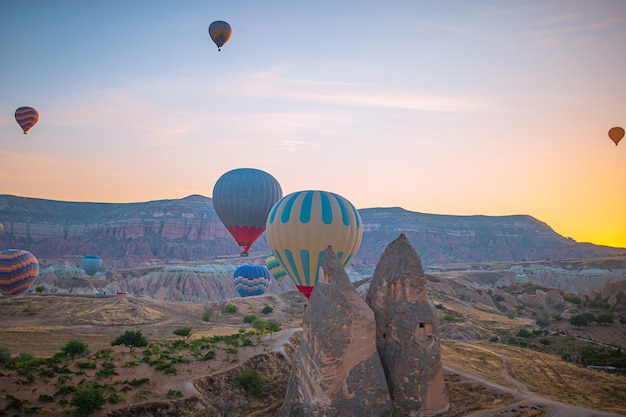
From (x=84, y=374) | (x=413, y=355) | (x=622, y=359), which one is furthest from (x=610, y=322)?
(x=84, y=374)

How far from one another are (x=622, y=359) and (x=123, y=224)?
177 m

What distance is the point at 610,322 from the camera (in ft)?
171

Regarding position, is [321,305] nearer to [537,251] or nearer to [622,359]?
[622,359]

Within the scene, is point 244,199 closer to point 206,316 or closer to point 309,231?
point 206,316

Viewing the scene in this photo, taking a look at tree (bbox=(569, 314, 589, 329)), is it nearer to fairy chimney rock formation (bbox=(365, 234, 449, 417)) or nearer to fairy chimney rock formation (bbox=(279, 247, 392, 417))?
fairy chimney rock formation (bbox=(365, 234, 449, 417))

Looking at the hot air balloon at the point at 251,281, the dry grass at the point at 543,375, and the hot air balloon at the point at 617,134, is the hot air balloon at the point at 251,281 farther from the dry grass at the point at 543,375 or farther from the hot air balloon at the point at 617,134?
the hot air balloon at the point at 617,134

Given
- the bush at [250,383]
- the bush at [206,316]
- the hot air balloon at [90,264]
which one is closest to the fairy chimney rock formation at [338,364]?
the bush at [250,383]

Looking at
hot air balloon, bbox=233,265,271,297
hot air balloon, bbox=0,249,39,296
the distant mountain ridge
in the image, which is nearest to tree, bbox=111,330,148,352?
hot air balloon, bbox=0,249,39,296

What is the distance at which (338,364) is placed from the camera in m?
17.2

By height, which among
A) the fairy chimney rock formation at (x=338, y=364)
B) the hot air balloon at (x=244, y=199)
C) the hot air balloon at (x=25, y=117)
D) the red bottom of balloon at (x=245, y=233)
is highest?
the hot air balloon at (x=25, y=117)

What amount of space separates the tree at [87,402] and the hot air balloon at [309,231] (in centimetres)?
1610

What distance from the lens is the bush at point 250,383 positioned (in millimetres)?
24641

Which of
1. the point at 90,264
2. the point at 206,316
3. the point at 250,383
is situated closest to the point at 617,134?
the point at 250,383

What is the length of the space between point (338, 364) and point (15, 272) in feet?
206
